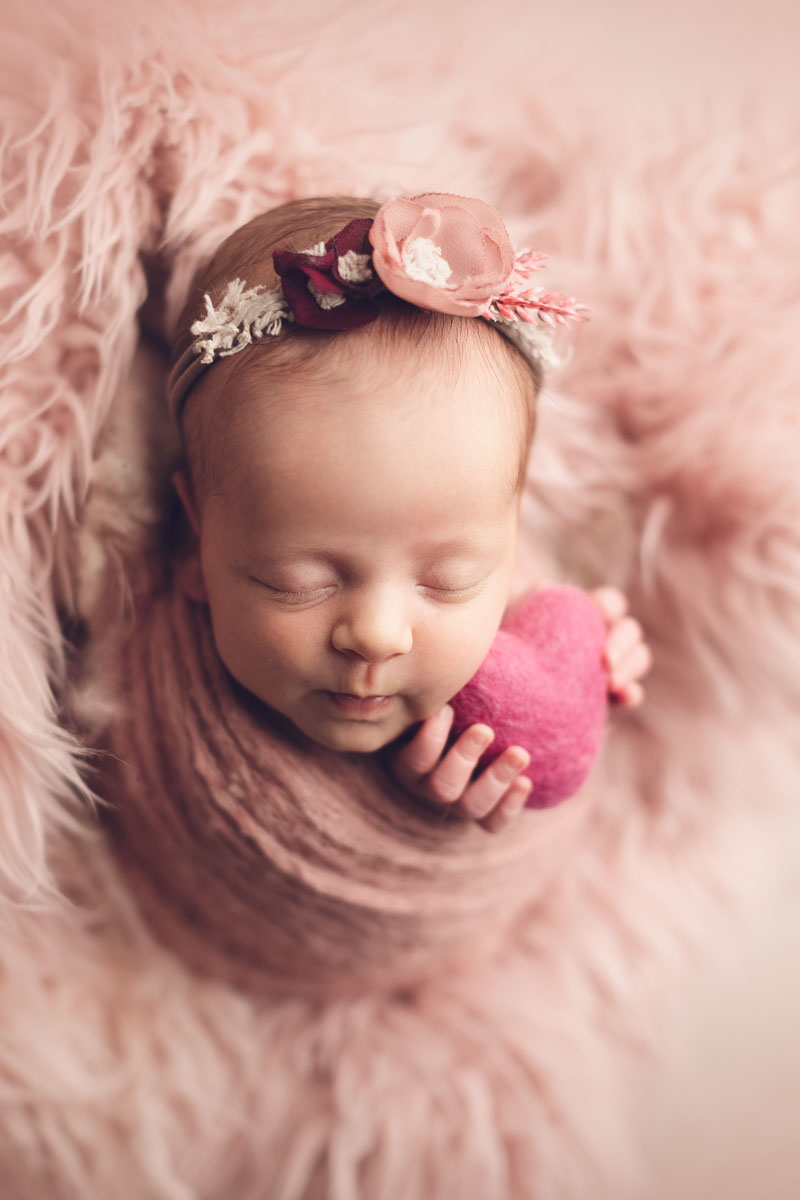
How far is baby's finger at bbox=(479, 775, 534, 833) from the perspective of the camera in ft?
2.19

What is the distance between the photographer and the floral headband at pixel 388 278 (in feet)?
1.65

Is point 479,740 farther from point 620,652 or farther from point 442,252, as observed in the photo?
point 442,252

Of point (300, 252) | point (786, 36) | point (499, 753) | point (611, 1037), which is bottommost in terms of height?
point (611, 1037)

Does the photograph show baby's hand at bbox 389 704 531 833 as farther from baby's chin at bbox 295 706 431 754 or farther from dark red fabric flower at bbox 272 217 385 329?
dark red fabric flower at bbox 272 217 385 329

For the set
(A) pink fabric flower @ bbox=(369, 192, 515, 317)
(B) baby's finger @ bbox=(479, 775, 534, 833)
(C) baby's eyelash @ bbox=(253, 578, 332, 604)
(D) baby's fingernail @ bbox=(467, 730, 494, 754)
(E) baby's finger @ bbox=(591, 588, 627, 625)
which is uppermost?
(A) pink fabric flower @ bbox=(369, 192, 515, 317)

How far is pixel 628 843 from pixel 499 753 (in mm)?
359

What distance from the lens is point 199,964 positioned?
821mm

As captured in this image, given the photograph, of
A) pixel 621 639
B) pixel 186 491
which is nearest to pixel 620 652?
pixel 621 639

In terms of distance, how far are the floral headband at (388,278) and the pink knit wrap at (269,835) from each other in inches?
9.4

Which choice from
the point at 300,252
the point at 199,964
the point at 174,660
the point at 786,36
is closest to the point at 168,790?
the point at 174,660

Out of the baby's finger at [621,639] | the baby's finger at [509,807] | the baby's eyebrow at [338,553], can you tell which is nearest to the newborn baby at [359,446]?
the baby's eyebrow at [338,553]

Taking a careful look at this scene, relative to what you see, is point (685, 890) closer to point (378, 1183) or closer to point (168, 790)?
point (378, 1183)

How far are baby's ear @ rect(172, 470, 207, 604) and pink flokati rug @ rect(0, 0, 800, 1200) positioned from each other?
0.13 ft

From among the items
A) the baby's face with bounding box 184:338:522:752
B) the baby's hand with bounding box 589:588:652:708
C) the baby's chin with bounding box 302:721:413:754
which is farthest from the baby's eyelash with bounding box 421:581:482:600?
the baby's hand with bounding box 589:588:652:708
